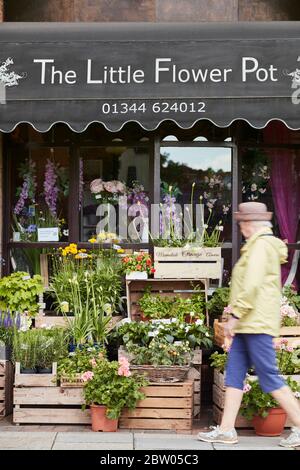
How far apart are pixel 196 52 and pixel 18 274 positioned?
3.13 meters

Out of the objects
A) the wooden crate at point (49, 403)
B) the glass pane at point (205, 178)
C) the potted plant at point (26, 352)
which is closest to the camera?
the wooden crate at point (49, 403)

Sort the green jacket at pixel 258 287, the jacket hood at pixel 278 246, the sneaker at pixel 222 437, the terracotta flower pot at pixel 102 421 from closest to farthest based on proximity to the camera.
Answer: the green jacket at pixel 258 287, the jacket hood at pixel 278 246, the sneaker at pixel 222 437, the terracotta flower pot at pixel 102 421

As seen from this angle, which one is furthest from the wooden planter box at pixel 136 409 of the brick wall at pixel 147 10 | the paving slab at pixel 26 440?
the brick wall at pixel 147 10

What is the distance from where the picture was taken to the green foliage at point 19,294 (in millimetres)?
8758

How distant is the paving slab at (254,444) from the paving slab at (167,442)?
0.14 meters

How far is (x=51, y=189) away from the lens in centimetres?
970

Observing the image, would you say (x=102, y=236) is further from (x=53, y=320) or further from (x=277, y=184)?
(x=277, y=184)

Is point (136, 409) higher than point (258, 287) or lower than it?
lower

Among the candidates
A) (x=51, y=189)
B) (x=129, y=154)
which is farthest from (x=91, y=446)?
(x=129, y=154)

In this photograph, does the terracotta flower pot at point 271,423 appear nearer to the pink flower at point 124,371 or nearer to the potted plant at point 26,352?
the pink flower at point 124,371

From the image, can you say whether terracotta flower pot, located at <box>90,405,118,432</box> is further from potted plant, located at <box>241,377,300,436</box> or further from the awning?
the awning

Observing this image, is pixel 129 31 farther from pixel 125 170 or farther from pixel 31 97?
pixel 125 170

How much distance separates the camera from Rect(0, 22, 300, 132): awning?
7988mm

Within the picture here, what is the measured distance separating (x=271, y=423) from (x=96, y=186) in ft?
12.3
